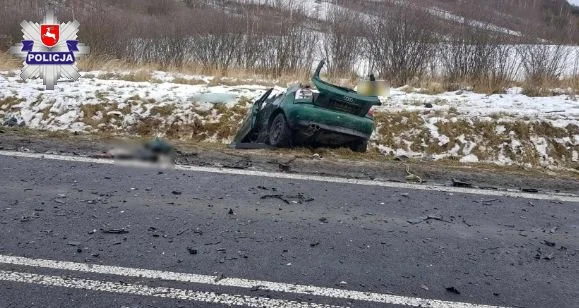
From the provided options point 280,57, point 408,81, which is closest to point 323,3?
point 280,57

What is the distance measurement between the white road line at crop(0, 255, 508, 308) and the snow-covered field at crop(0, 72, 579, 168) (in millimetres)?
5217

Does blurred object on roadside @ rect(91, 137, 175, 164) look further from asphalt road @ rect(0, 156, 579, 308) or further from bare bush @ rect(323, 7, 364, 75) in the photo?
bare bush @ rect(323, 7, 364, 75)

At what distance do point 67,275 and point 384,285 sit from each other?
6.65 feet

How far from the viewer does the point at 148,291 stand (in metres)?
3.19

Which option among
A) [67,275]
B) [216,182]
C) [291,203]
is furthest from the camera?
[216,182]

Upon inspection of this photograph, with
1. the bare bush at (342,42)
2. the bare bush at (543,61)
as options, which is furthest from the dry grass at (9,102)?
the bare bush at (543,61)

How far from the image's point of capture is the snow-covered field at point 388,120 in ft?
27.4

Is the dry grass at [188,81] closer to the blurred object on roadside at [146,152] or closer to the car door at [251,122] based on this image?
the car door at [251,122]

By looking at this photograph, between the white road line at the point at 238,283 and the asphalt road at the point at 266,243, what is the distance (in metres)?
0.01

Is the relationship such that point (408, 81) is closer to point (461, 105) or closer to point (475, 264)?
point (461, 105)

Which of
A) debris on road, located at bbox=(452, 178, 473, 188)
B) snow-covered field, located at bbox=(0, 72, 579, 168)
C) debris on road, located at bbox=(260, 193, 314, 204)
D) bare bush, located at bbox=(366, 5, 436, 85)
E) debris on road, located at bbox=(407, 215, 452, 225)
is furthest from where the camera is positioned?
bare bush, located at bbox=(366, 5, 436, 85)

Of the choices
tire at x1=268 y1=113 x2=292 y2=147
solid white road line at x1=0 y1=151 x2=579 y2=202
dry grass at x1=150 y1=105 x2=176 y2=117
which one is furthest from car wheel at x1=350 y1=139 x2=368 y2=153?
dry grass at x1=150 y1=105 x2=176 y2=117

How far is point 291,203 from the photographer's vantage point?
4934mm

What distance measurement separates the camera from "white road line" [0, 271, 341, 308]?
3.11 metres
